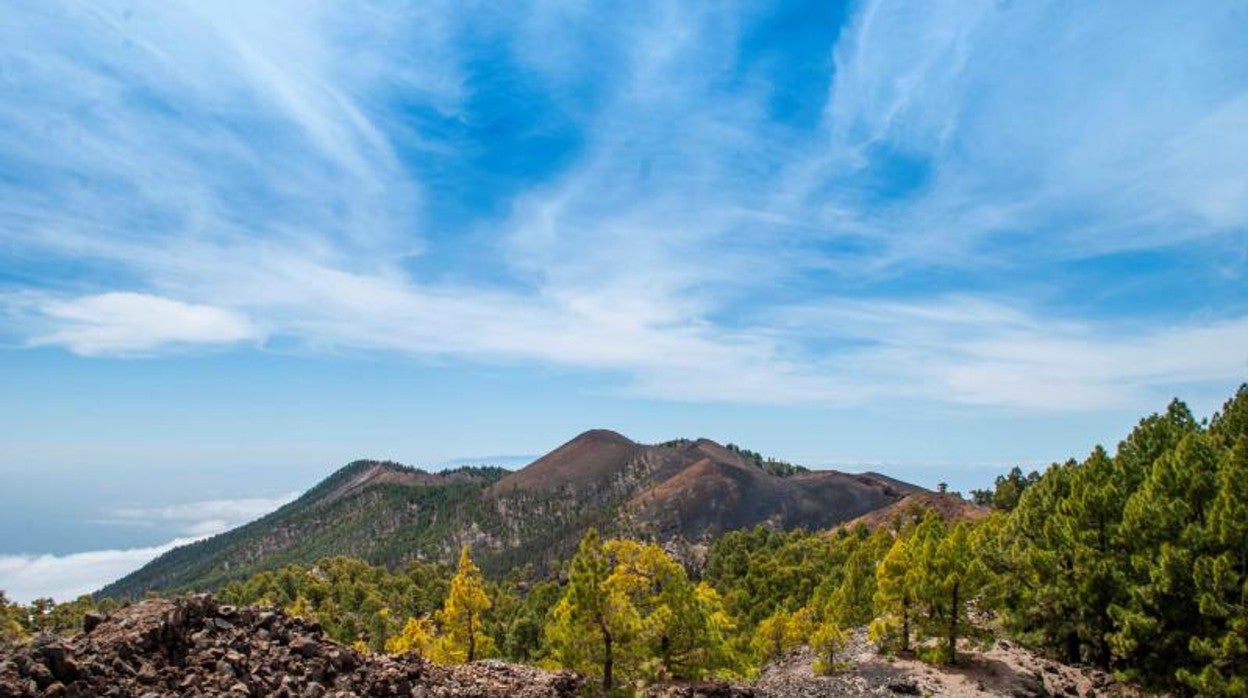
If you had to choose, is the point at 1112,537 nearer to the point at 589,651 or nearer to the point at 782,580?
the point at 589,651

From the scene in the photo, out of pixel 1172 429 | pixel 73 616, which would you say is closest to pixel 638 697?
pixel 1172 429

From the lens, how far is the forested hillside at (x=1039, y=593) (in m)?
29.0

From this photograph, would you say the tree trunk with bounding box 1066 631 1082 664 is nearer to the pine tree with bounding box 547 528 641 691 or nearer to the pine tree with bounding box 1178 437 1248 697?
the pine tree with bounding box 1178 437 1248 697

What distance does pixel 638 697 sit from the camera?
85.8 ft

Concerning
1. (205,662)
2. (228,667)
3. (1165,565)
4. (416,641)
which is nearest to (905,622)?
(1165,565)

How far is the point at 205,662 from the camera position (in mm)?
18281

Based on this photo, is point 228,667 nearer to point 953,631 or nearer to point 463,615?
point 463,615

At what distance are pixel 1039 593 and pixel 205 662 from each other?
41594 mm

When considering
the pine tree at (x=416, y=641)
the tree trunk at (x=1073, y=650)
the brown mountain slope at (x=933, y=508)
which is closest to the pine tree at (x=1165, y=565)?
the tree trunk at (x=1073, y=650)

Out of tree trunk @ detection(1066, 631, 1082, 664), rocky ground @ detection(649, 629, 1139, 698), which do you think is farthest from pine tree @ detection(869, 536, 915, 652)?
tree trunk @ detection(1066, 631, 1082, 664)

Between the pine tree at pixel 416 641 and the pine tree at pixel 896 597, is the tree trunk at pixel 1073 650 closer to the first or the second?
the pine tree at pixel 896 597

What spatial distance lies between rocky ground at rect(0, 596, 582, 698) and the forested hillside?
707 cm

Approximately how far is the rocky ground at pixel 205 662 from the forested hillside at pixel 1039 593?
7.07m

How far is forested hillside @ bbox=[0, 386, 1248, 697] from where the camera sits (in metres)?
29.0
